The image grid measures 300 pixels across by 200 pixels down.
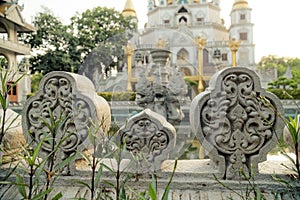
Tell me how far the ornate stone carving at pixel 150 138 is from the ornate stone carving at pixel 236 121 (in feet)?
0.78

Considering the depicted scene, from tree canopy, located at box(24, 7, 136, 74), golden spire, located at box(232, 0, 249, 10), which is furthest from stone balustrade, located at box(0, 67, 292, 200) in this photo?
golden spire, located at box(232, 0, 249, 10)

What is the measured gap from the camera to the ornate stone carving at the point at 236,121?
2.00 meters

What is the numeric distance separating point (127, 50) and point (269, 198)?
314 centimetres

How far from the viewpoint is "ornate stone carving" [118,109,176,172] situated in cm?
205

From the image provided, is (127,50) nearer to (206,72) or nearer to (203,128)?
(206,72)

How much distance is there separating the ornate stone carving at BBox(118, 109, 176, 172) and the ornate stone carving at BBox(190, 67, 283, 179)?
237 mm

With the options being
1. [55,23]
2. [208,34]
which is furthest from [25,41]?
[208,34]

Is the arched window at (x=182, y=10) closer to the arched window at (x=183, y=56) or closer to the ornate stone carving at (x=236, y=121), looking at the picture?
the arched window at (x=183, y=56)

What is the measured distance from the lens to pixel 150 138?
2062 millimetres

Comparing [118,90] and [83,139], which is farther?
[118,90]

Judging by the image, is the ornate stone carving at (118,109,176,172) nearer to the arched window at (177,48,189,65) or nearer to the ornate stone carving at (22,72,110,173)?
the ornate stone carving at (22,72,110,173)

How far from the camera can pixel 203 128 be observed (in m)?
2.03

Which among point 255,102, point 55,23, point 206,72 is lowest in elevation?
point 255,102

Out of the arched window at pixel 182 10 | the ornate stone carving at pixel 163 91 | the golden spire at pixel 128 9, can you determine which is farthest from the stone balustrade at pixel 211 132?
the arched window at pixel 182 10
